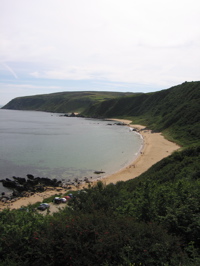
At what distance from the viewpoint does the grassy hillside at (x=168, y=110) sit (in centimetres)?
5617

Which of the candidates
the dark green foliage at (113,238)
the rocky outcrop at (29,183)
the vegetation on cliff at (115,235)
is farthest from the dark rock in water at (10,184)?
the dark green foliage at (113,238)

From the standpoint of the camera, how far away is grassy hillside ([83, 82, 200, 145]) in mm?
56169

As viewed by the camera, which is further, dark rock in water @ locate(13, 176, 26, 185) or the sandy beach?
dark rock in water @ locate(13, 176, 26, 185)

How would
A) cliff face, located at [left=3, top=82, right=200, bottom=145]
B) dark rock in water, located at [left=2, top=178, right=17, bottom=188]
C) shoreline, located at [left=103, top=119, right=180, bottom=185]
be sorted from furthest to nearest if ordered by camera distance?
cliff face, located at [left=3, top=82, right=200, bottom=145] → shoreline, located at [left=103, top=119, right=180, bottom=185] → dark rock in water, located at [left=2, top=178, right=17, bottom=188]

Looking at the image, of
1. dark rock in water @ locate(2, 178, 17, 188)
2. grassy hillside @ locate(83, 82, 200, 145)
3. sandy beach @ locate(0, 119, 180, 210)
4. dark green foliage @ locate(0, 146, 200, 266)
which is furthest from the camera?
grassy hillside @ locate(83, 82, 200, 145)

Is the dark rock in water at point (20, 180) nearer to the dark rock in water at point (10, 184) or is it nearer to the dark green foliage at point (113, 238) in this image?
the dark rock in water at point (10, 184)

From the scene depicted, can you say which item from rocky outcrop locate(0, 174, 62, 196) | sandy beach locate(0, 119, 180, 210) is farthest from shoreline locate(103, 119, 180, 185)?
rocky outcrop locate(0, 174, 62, 196)

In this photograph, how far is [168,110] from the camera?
85562 millimetres

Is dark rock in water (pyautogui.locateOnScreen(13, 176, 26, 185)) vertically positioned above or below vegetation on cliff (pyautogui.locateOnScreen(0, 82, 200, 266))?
below

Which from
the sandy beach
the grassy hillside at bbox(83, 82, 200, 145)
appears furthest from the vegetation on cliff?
the grassy hillside at bbox(83, 82, 200, 145)

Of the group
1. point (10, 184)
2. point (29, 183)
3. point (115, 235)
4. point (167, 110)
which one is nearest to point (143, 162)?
point (29, 183)

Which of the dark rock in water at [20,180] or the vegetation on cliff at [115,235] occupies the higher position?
the vegetation on cliff at [115,235]

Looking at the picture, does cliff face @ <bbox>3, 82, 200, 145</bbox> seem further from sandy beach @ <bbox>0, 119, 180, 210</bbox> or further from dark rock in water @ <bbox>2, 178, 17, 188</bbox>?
dark rock in water @ <bbox>2, 178, 17, 188</bbox>

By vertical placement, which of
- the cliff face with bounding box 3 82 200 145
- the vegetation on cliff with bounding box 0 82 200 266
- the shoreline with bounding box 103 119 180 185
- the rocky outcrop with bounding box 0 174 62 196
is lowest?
the rocky outcrop with bounding box 0 174 62 196
